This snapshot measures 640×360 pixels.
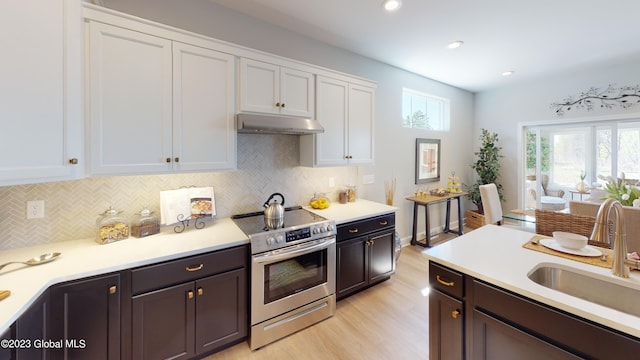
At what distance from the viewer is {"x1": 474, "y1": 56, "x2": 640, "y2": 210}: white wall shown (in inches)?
147

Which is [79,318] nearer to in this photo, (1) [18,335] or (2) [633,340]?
(1) [18,335]

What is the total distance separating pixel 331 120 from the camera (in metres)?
2.74

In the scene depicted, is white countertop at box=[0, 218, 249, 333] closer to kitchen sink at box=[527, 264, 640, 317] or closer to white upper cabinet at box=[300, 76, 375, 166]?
white upper cabinet at box=[300, 76, 375, 166]

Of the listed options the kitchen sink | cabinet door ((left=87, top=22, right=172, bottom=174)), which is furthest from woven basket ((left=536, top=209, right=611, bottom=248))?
cabinet door ((left=87, top=22, right=172, bottom=174))

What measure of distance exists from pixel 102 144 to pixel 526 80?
6.18 metres

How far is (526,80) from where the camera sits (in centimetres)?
445

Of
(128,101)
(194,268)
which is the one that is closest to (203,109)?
(128,101)

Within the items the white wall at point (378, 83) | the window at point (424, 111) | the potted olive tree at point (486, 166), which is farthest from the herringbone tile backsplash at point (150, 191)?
the potted olive tree at point (486, 166)

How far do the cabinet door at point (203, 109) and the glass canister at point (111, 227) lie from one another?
60 centimetres

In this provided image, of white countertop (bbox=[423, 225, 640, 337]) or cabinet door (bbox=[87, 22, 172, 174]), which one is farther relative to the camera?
cabinet door (bbox=[87, 22, 172, 174])

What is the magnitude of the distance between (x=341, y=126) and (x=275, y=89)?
88 centimetres

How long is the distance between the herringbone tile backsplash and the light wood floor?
4.11 ft

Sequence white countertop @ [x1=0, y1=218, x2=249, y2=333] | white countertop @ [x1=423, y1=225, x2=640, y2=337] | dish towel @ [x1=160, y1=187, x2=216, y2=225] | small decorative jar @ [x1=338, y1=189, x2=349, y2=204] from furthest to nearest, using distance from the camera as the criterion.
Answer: small decorative jar @ [x1=338, y1=189, x2=349, y2=204] < dish towel @ [x1=160, y1=187, x2=216, y2=225] < white countertop @ [x1=0, y1=218, x2=249, y2=333] < white countertop @ [x1=423, y1=225, x2=640, y2=337]

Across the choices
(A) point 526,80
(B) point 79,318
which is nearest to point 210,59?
(B) point 79,318
